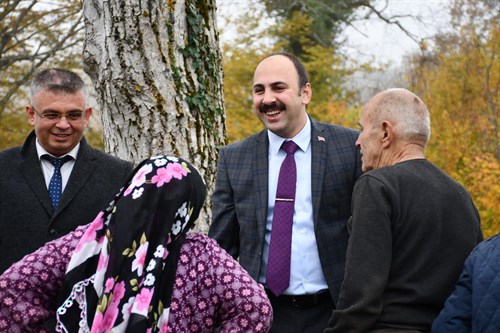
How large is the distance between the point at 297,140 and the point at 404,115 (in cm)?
83

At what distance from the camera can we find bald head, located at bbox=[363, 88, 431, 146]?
3184mm

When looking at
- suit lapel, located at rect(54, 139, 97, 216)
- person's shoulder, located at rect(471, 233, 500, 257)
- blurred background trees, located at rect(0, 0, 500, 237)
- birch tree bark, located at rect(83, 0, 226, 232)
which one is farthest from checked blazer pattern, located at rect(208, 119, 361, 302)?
blurred background trees, located at rect(0, 0, 500, 237)

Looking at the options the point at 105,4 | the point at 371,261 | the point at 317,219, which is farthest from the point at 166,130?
the point at 371,261

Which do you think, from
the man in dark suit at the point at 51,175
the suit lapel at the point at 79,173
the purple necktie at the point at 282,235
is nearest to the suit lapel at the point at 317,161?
the purple necktie at the point at 282,235

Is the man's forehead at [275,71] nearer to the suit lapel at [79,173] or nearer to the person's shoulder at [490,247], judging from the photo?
the suit lapel at [79,173]

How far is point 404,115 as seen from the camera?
10.5 ft

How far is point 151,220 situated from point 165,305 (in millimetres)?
308

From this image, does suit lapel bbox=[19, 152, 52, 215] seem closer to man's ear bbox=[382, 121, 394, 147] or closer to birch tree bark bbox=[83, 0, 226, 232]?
birch tree bark bbox=[83, 0, 226, 232]

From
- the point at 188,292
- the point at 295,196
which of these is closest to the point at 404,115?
the point at 295,196

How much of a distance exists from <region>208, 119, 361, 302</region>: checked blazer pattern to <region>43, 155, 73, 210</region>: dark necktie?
0.81 meters

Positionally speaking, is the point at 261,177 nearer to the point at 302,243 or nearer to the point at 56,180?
the point at 302,243

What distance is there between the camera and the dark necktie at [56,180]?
3641 mm

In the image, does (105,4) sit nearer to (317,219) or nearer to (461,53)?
(317,219)

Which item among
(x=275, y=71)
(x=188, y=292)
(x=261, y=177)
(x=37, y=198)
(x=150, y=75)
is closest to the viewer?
(x=188, y=292)
